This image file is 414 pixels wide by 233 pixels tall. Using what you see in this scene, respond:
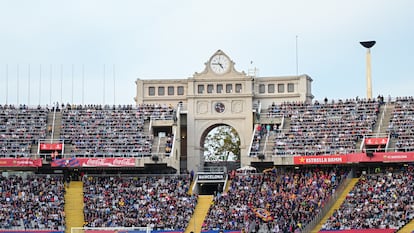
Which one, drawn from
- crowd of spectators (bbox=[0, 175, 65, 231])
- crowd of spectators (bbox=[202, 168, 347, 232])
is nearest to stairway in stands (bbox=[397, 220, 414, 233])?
crowd of spectators (bbox=[202, 168, 347, 232])

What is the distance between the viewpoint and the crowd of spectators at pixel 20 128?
8700cm

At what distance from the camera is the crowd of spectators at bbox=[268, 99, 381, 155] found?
8381cm

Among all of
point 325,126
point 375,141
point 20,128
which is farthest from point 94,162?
point 375,141

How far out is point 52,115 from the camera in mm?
92188

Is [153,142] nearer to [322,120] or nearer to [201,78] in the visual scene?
[201,78]

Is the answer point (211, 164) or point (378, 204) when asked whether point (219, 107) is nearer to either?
point (211, 164)

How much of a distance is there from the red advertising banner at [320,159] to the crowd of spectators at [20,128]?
24.9 meters

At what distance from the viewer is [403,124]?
8344cm

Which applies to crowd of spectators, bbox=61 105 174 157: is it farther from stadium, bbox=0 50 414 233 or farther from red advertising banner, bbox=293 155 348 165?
red advertising banner, bbox=293 155 348 165

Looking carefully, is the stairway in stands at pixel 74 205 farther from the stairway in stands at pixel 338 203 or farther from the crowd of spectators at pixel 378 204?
the crowd of spectators at pixel 378 204

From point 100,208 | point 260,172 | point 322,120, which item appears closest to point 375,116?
point 322,120

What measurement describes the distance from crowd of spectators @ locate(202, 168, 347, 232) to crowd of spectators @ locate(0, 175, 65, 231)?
13486 millimetres

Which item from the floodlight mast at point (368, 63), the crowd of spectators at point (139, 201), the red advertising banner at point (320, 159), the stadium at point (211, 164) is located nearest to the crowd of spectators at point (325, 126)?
the stadium at point (211, 164)

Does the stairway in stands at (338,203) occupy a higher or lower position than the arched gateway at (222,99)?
lower
